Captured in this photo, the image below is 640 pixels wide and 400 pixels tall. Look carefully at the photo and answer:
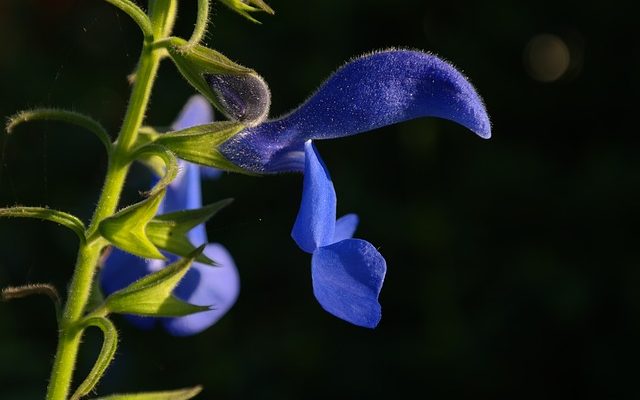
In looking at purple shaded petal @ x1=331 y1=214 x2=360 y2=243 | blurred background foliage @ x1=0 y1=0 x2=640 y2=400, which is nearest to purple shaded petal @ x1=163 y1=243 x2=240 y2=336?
purple shaded petal @ x1=331 y1=214 x2=360 y2=243

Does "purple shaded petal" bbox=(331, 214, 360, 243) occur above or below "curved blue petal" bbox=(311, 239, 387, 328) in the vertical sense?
below

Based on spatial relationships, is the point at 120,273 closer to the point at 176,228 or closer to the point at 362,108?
the point at 176,228

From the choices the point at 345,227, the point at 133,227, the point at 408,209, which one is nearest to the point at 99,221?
the point at 133,227

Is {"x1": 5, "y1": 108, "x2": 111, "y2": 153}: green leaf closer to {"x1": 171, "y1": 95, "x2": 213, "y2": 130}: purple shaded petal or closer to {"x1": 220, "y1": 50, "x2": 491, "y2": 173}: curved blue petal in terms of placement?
{"x1": 220, "y1": 50, "x2": 491, "y2": 173}: curved blue petal

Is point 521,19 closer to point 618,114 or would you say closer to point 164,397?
point 618,114

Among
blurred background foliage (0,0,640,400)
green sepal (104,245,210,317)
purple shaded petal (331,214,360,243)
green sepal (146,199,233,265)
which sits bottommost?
blurred background foliage (0,0,640,400)

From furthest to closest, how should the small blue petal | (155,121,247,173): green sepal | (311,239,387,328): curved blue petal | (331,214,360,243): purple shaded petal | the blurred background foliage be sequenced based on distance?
1. the blurred background foliage
2. the small blue petal
3. (331,214,360,243): purple shaded petal
4. (155,121,247,173): green sepal
5. (311,239,387,328): curved blue petal

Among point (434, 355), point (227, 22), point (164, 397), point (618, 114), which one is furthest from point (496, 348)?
point (164, 397)

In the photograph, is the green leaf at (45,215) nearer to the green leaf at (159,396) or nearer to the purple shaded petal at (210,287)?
the green leaf at (159,396)
